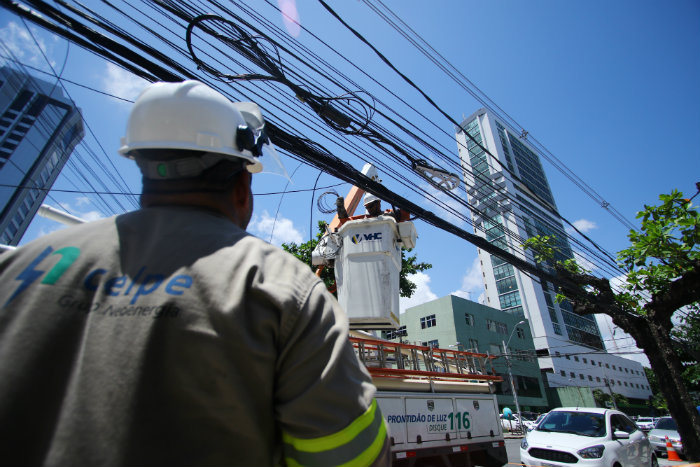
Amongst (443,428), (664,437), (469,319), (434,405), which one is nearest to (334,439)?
(434,405)

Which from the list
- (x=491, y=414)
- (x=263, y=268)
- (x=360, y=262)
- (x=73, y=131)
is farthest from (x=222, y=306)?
(x=73, y=131)

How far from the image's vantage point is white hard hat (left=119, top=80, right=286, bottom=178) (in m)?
1.16

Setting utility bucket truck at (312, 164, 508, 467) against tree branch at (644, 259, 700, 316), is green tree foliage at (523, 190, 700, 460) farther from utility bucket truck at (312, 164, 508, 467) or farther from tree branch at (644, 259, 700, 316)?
utility bucket truck at (312, 164, 508, 467)

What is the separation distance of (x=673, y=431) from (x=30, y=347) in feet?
55.5

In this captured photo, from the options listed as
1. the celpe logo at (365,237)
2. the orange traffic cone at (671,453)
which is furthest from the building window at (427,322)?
the celpe logo at (365,237)

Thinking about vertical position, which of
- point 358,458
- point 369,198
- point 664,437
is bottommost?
point 664,437

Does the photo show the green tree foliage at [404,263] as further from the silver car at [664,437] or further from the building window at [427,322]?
the building window at [427,322]

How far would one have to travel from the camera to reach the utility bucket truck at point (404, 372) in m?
4.39

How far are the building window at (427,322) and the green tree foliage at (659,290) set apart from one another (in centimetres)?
2545

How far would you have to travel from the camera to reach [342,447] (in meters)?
0.72

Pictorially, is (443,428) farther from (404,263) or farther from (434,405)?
(404,263)

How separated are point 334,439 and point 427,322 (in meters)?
37.5

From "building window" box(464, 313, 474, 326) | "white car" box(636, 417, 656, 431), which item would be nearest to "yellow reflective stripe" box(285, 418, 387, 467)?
"white car" box(636, 417, 656, 431)

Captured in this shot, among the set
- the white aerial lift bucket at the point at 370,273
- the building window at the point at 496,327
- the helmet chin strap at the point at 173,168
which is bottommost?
the helmet chin strap at the point at 173,168
